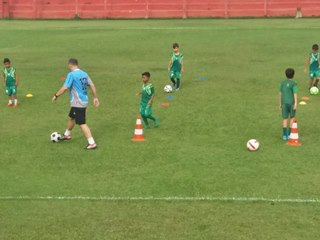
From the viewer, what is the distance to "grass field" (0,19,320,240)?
29.1ft

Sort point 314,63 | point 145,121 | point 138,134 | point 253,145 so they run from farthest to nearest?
point 314,63, point 145,121, point 138,134, point 253,145

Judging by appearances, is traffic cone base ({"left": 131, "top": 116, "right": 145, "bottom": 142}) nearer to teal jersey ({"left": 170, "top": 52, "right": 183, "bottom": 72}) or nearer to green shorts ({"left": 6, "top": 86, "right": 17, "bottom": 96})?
green shorts ({"left": 6, "top": 86, "right": 17, "bottom": 96})

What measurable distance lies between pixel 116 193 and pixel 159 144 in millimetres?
3459

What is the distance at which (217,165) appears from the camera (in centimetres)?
1182

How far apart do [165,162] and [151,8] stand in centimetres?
4497

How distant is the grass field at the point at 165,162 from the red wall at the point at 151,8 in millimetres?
28428

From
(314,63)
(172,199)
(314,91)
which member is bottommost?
(172,199)

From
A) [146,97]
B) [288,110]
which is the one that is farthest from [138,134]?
[288,110]

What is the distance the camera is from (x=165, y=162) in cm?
1209

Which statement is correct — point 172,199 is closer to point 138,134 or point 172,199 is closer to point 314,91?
point 138,134

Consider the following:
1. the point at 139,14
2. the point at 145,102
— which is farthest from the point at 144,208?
the point at 139,14

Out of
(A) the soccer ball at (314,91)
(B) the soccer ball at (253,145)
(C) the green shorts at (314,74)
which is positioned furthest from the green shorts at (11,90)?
(C) the green shorts at (314,74)

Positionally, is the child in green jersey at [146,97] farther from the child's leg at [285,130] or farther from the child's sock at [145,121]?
the child's leg at [285,130]

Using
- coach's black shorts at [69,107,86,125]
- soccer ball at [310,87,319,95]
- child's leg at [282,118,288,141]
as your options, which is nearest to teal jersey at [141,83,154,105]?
coach's black shorts at [69,107,86,125]
